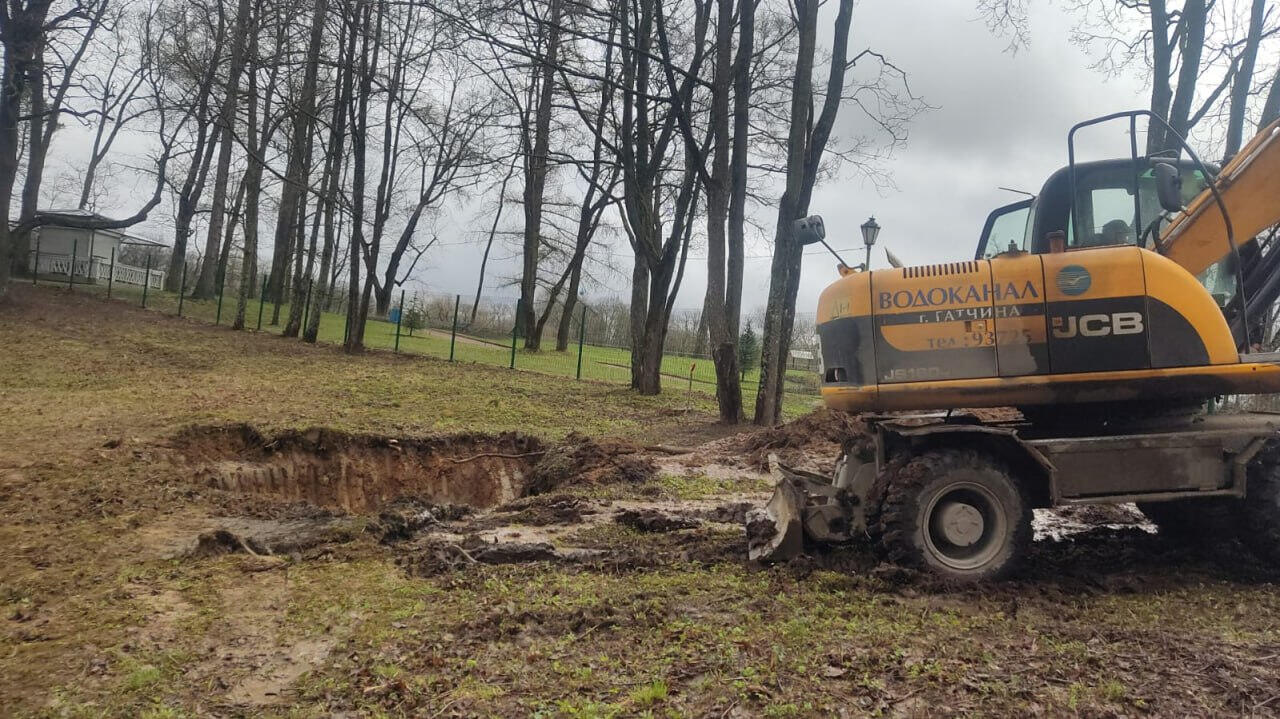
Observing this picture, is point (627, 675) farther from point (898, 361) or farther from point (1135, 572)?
point (1135, 572)

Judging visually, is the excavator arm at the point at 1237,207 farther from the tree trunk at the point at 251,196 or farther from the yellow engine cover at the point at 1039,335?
the tree trunk at the point at 251,196

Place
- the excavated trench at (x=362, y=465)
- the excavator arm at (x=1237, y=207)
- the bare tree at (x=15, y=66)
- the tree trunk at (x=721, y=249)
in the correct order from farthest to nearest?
the bare tree at (x=15, y=66)
the tree trunk at (x=721, y=249)
the excavated trench at (x=362, y=465)
the excavator arm at (x=1237, y=207)

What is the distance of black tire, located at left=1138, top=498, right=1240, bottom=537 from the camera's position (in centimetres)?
554

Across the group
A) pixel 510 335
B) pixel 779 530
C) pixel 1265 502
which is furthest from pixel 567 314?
pixel 1265 502

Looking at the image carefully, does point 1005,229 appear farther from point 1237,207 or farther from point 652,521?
point 652,521

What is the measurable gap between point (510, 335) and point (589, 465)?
20611 mm

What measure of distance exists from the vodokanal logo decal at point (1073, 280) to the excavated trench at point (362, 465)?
6.81 m

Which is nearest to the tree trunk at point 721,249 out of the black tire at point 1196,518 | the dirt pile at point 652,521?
the dirt pile at point 652,521

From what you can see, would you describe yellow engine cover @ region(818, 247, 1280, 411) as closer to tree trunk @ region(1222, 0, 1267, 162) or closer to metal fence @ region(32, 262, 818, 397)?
tree trunk @ region(1222, 0, 1267, 162)

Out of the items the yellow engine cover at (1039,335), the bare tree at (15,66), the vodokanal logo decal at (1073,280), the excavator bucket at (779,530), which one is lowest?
the excavator bucket at (779,530)

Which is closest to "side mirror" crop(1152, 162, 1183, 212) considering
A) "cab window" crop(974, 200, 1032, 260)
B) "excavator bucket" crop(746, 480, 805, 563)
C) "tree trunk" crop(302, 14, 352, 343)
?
"cab window" crop(974, 200, 1032, 260)

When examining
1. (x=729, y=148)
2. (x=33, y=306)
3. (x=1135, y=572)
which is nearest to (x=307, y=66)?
(x=33, y=306)

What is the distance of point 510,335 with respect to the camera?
2984cm

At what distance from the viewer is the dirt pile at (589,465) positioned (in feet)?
29.9
